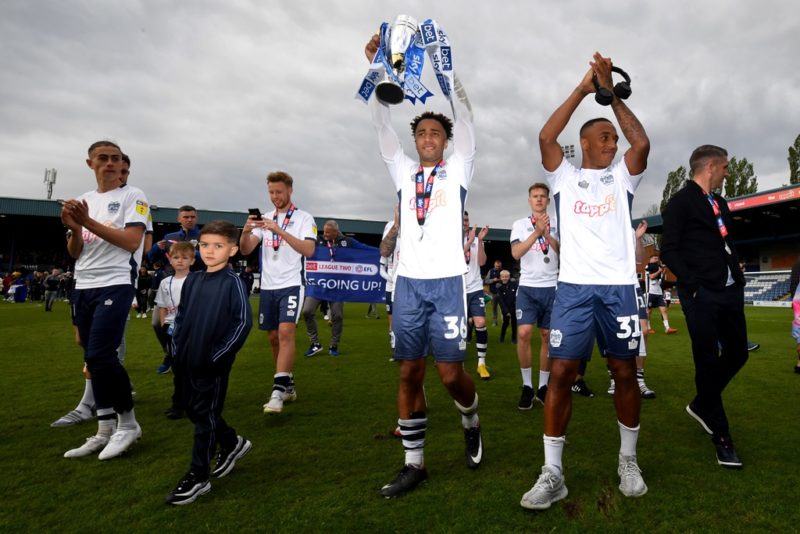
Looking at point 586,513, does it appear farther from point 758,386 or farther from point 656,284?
point 656,284

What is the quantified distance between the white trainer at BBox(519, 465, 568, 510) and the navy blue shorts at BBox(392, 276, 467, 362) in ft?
2.89

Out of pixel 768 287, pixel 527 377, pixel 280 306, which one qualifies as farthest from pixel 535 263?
pixel 768 287

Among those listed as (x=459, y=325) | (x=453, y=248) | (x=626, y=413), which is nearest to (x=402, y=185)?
(x=453, y=248)

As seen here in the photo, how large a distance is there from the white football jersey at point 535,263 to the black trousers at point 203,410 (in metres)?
3.62

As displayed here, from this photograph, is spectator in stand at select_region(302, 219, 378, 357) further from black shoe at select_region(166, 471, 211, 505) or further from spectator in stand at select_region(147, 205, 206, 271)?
black shoe at select_region(166, 471, 211, 505)

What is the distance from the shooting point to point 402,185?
361 cm

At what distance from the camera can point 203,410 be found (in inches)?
120

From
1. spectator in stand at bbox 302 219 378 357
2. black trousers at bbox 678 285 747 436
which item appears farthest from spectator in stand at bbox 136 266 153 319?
black trousers at bbox 678 285 747 436

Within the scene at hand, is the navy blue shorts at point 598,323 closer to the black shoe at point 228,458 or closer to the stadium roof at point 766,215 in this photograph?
the black shoe at point 228,458

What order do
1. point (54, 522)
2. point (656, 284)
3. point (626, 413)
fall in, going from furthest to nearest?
point (656, 284) → point (626, 413) → point (54, 522)

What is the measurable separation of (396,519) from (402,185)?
230 centimetres

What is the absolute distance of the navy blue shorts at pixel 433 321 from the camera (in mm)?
3174

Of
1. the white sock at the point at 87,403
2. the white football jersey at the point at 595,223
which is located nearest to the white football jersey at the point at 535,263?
the white football jersey at the point at 595,223

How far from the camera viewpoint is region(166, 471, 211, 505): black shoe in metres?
2.83
